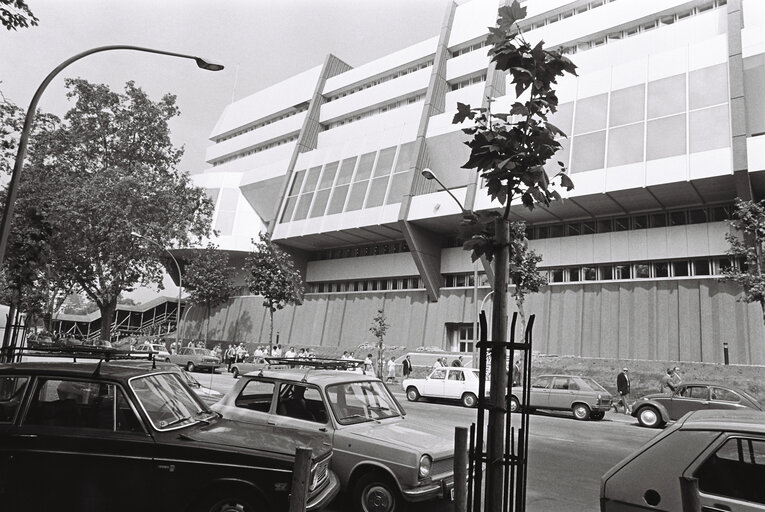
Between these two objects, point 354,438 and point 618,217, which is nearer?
point 354,438

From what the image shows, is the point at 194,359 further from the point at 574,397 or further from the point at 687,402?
the point at 687,402

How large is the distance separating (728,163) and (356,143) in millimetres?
25691

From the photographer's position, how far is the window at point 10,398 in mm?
4570

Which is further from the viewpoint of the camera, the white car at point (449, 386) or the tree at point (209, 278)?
the tree at point (209, 278)

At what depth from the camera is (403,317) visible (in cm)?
3884

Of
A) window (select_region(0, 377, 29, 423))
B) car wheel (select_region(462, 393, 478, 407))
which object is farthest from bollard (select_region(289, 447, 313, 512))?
car wheel (select_region(462, 393, 478, 407))

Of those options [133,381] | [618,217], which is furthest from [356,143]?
[133,381]

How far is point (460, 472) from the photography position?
363 cm

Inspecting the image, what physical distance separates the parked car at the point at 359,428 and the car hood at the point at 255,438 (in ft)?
1.98

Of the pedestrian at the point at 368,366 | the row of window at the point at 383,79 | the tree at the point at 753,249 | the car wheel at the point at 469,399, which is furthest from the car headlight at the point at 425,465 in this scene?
the row of window at the point at 383,79

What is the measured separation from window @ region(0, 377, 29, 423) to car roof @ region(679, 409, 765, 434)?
5335 mm

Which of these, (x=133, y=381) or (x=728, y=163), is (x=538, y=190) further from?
(x=728, y=163)

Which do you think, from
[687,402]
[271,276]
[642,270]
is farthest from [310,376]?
[271,276]

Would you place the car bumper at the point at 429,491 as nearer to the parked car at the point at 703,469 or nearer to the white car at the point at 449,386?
the parked car at the point at 703,469
